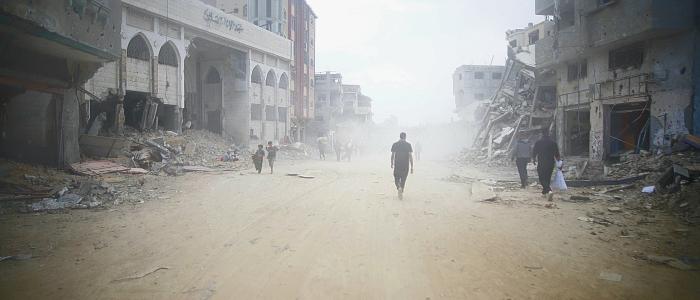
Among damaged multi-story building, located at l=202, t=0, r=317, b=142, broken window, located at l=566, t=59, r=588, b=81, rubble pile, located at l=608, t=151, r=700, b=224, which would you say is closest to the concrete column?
rubble pile, located at l=608, t=151, r=700, b=224

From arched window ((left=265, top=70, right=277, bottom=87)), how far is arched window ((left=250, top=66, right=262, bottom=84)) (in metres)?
1.36

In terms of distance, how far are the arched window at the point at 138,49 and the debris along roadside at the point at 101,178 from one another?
450cm

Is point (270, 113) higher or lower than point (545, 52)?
lower

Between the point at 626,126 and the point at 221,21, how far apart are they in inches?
984

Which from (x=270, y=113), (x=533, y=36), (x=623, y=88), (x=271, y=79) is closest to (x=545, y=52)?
(x=623, y=88)

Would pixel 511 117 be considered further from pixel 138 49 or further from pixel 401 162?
pixel 138 49

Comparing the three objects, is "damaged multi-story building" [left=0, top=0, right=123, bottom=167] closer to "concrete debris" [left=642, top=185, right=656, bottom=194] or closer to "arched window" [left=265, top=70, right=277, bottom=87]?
"concrete debris" [left=642, top=185, right=656, bottom=194]

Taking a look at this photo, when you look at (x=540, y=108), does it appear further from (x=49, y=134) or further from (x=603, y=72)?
(x=49, y=134)

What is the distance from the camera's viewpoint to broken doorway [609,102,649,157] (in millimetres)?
15469

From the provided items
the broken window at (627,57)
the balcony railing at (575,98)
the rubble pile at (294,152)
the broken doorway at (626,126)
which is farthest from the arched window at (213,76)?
the broken doorway at (626,126)

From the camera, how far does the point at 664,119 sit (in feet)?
44.9

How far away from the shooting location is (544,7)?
22.6m

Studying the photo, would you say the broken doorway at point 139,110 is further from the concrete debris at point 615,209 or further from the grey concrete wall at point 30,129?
the concrete debris at point 615,209

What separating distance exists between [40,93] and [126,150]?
4.94 meters
